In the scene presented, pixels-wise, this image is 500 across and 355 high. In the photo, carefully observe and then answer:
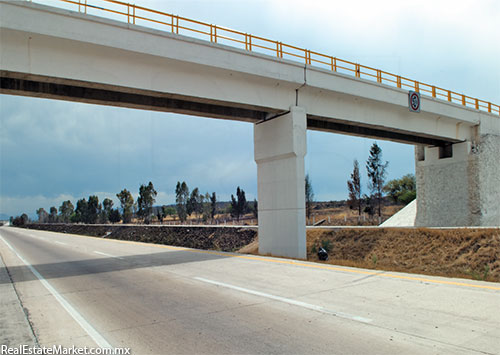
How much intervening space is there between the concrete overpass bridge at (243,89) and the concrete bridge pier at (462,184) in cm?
13

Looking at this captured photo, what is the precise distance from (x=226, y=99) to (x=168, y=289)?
30.9ft

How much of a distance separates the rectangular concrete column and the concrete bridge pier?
15482 millimetres

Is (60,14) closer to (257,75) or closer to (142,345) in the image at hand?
(257,75)

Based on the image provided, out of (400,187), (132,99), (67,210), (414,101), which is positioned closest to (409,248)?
(414,101)

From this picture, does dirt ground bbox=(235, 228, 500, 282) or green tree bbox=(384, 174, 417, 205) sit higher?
green tree bbox=(384, 174, 417, 205)

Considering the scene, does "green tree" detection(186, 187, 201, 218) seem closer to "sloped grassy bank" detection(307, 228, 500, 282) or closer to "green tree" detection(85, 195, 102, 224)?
"green tree" detection(85, 195, 102, 224)

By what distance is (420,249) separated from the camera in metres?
18.9

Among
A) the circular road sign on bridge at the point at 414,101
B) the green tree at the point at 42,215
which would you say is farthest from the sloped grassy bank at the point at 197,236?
the green tree at the point at 42,215

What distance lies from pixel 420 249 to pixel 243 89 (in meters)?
11.4

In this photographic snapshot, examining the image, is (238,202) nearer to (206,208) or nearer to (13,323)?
(206,208)

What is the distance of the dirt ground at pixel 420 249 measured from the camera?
627 inches

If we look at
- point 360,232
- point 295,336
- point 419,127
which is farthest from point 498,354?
point 419,127

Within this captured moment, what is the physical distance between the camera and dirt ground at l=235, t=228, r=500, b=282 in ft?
52.2

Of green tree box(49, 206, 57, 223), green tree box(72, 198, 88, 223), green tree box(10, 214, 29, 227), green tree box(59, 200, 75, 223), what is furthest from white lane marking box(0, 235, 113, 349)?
green tree box(49, 206, 57, 223)
